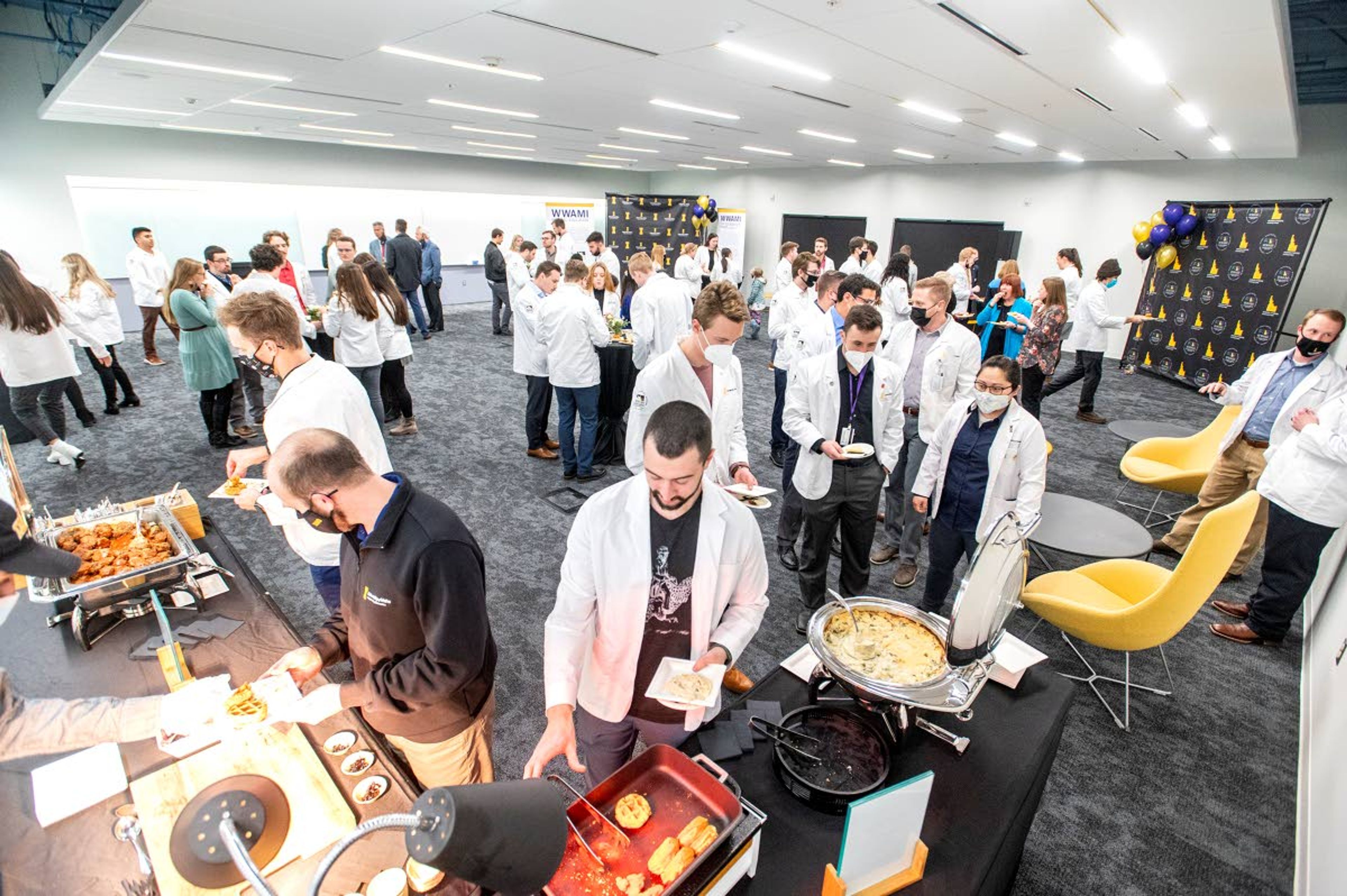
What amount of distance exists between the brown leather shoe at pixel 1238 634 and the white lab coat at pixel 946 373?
187cm

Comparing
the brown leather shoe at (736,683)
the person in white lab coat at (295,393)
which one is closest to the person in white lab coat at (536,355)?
the person in white lab coat at (295,393)

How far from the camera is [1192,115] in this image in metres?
5.59

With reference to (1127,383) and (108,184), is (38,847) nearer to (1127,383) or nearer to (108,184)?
(1127,383)

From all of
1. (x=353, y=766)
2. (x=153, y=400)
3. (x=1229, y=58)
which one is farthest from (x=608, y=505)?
(x=153, y=400)

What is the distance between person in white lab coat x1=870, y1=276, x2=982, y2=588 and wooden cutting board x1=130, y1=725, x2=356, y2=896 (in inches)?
115

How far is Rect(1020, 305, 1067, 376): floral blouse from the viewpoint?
529cm

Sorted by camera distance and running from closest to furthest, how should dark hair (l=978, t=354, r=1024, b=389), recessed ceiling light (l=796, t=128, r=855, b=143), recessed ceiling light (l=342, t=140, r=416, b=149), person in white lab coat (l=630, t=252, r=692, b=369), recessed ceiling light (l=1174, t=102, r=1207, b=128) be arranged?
dark hair (l=978, t=354, r=1024, b=389), person in white lab coat (l=630, t=252, r=692, b=369), recessed ceiling light (l=1174, t=102, r=1207, b=128), recessed ceiling light (l=796, t=128, r=855, b=143), recessed ceiling light (l=342, t=140, r=416, b=149)

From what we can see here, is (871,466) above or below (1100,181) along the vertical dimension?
below

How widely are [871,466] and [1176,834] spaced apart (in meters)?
1.76

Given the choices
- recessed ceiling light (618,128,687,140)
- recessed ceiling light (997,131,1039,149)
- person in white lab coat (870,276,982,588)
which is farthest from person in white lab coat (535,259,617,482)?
recessed ceiling light (997,131,1039,149)

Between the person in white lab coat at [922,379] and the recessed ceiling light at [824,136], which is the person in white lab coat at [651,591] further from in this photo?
the recessed ceiling light at [824,136]

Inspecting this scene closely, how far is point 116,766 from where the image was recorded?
1.43 metres

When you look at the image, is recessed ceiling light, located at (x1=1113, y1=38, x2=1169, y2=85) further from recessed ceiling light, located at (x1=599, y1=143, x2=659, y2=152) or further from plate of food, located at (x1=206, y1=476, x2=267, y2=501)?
recessed ceiling light, located at (x1=599, y1=143, x2=659, y2=152)

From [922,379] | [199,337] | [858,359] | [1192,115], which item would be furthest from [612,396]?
[1192,115]
